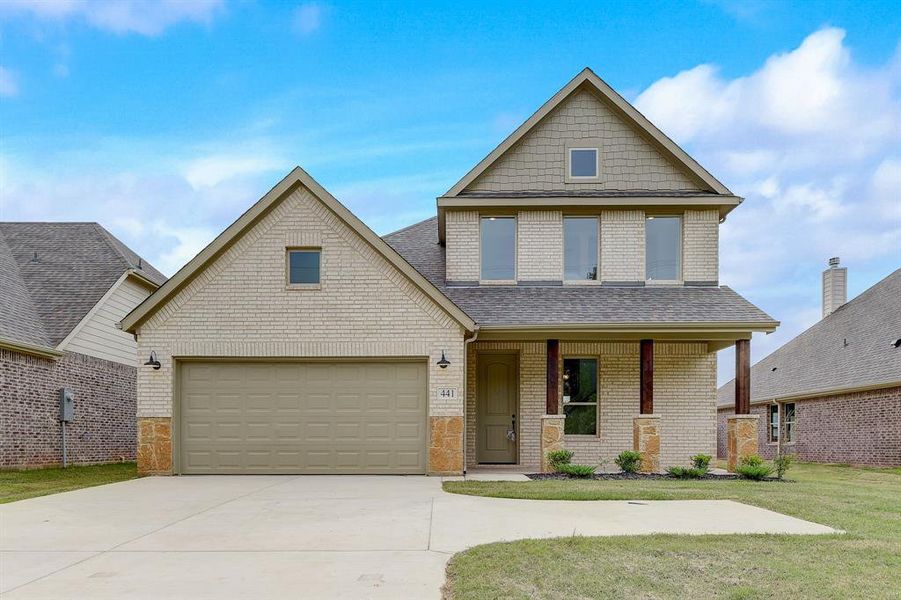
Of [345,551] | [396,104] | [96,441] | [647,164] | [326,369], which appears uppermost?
[396,104]

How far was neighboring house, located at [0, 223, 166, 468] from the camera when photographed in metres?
Answer: 14.9

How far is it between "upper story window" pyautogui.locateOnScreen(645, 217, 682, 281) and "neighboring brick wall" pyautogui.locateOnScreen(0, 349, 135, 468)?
46.2 feet

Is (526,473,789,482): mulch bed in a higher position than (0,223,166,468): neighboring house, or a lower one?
lower

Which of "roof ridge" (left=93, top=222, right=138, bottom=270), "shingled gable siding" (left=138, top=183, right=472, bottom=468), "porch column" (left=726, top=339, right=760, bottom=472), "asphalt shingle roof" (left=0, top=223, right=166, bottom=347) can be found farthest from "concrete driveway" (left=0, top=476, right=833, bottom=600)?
"roof ridge" (left=93, top=222, right=138, bottom=270)

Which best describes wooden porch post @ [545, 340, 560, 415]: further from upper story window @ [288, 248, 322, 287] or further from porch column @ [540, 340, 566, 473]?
upper story window @ [288, 248, 322, 287]

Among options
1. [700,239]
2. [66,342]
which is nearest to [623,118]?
[700,239]

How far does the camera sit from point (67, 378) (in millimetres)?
16516

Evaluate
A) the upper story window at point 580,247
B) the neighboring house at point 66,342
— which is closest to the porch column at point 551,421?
the upper story window at point 580,247

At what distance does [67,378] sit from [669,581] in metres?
15.8

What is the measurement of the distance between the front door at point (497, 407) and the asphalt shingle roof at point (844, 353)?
10064 mm

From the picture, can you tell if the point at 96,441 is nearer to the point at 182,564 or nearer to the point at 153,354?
the point at 153,354

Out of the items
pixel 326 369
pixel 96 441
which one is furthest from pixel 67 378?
pixel 326 369

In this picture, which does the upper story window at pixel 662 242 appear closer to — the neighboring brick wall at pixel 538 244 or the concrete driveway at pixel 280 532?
the neighboring brick wall at pixel 538 244

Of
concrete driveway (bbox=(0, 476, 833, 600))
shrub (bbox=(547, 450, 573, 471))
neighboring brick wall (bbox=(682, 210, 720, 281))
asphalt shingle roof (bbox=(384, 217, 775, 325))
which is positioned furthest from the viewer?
neighboring brick wall (bbox=(682, 210, 720, 281))
